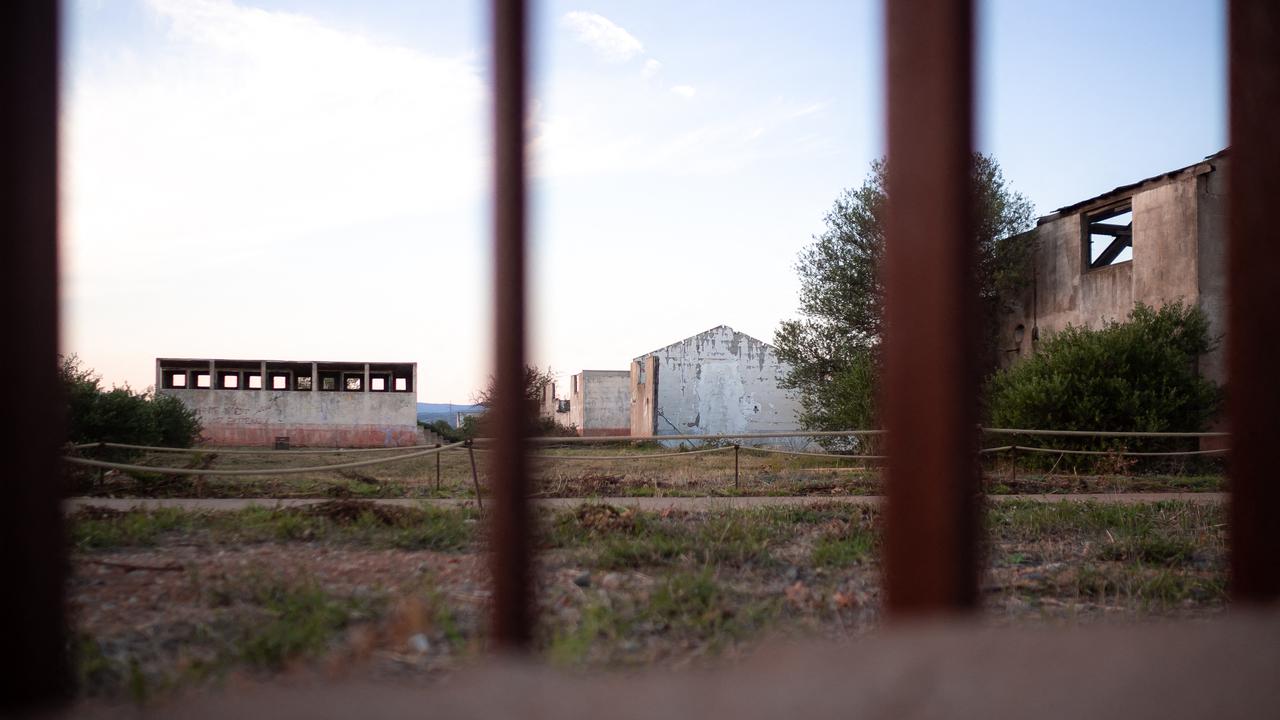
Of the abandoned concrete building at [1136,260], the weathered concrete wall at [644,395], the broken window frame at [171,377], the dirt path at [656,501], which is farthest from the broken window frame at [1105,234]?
the broken window frame at [171,377]

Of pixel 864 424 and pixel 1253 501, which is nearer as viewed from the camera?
pixel 1253 501

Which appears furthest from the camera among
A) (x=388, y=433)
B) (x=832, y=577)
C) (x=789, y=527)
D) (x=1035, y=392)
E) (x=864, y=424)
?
(x=388, y=433)

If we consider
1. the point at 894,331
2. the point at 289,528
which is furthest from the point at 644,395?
the point at 894,331

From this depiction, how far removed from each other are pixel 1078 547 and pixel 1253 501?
4506mm

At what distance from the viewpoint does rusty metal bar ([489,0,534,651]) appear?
1.25m

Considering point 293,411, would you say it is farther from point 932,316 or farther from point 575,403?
point 932,316

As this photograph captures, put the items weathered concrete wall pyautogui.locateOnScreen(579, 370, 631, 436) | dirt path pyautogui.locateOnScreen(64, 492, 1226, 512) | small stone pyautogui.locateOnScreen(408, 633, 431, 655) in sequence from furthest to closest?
weathered concrete wall pyautogui.locateOnScreen(579, 370, 631, 436) < dirt path pyautogui.locateOnScreen(64, 492, 1226, 512) < small stone pyautogui.locateOnScreen(408, 633, 431, 655)

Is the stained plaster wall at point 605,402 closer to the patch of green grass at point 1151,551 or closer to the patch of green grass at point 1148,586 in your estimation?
the patch of green grass at point 1151,551

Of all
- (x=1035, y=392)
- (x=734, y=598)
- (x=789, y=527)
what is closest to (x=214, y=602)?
(x=734, y=598)

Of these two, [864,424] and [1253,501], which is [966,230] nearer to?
[1253,501]

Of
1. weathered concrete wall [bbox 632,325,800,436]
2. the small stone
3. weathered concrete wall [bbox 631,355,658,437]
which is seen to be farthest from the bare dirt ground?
weathered concrete wall [bbox 632,325,800,436]

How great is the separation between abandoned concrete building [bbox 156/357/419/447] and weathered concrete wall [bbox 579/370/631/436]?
438 inches

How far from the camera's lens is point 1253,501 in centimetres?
128

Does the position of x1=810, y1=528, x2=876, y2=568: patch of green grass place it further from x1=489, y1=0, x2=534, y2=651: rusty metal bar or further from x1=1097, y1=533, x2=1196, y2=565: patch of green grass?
x1=489, y1=0, x2=534, y2=651: rusty metal bar
